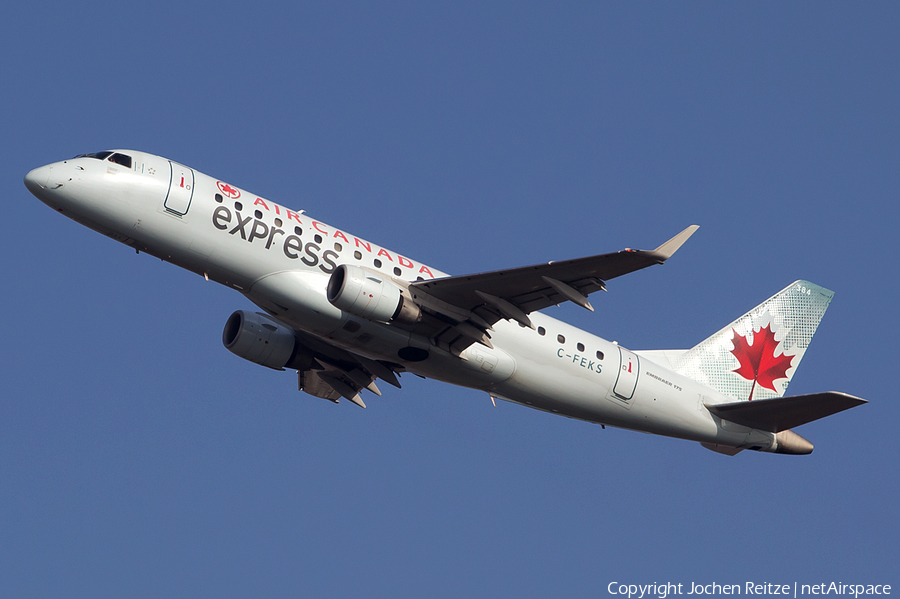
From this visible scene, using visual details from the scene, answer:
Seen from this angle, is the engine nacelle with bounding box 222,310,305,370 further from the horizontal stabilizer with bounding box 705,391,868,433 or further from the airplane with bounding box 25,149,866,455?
the horizontal stabilizer with bounding box 705,391,868,433

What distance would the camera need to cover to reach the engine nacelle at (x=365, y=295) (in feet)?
93.2

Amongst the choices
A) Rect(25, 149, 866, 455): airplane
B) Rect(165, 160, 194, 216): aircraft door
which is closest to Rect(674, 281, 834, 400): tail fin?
Rect(25, 149, 866, 455): airplane

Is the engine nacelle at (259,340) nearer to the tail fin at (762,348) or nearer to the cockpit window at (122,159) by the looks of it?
the cockpit window at (122,159)

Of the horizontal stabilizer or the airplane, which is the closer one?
the airplane

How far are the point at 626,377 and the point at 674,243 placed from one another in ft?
31.1

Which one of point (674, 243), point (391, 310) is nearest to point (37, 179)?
point (391, 310)

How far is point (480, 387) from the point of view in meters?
32.6

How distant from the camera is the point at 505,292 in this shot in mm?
29703

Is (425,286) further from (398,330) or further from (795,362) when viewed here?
Result: (795,362)

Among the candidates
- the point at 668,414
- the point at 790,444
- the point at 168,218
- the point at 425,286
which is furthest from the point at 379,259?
the point at 790,444

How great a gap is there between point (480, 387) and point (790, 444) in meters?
12.2

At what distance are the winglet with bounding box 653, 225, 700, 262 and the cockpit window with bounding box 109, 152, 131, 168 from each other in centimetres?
1571

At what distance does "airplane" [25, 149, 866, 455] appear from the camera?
28.7 m

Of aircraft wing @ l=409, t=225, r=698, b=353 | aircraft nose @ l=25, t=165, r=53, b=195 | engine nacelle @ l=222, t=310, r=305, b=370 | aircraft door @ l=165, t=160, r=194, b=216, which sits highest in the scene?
aircraft door @ l=165, t=160, r=194, b=216
